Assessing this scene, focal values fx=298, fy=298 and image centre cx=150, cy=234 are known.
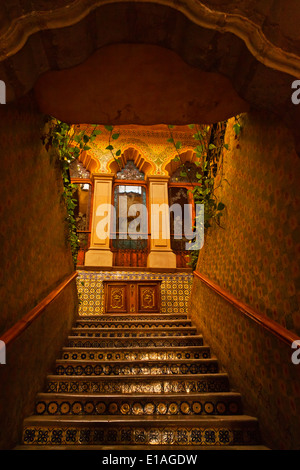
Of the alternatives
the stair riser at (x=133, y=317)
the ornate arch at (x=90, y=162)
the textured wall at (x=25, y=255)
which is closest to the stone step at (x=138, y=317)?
the stair riser at (x=133, y=317)

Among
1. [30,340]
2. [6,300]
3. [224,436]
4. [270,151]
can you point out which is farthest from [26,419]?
[270,151]

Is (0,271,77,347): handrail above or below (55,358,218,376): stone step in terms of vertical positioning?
above

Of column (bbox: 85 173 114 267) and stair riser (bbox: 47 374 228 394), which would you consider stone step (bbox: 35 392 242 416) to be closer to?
stair riser (bbox: 47 374 228 394)

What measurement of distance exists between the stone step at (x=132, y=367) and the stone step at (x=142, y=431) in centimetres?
80

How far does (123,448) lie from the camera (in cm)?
192

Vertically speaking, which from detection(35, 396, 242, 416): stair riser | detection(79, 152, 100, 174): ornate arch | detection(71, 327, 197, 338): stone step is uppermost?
detection(79, 152, 100, 174): ornate arch

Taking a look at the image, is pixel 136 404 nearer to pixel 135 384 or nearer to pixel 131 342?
pixel 135 384

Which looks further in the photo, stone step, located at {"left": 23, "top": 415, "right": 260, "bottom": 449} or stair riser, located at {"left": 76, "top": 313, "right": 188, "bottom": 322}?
stair riser, located at {"left": 76, "top": 313, "right": 188, "bottom": 322}

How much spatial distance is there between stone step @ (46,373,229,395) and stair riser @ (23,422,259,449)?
53cm

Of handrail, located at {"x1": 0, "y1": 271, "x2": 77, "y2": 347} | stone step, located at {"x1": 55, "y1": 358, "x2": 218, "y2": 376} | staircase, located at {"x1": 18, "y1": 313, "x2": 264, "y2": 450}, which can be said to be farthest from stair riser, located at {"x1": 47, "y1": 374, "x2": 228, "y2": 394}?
handrail, located at {"x1": 0, "y1": 271, "x2": 77, "y2": 347}

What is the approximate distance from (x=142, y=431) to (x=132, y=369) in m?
0.89

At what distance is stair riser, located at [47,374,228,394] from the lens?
2.71 m

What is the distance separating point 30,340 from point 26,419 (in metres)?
0.55

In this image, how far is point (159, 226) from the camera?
26.8 feet
